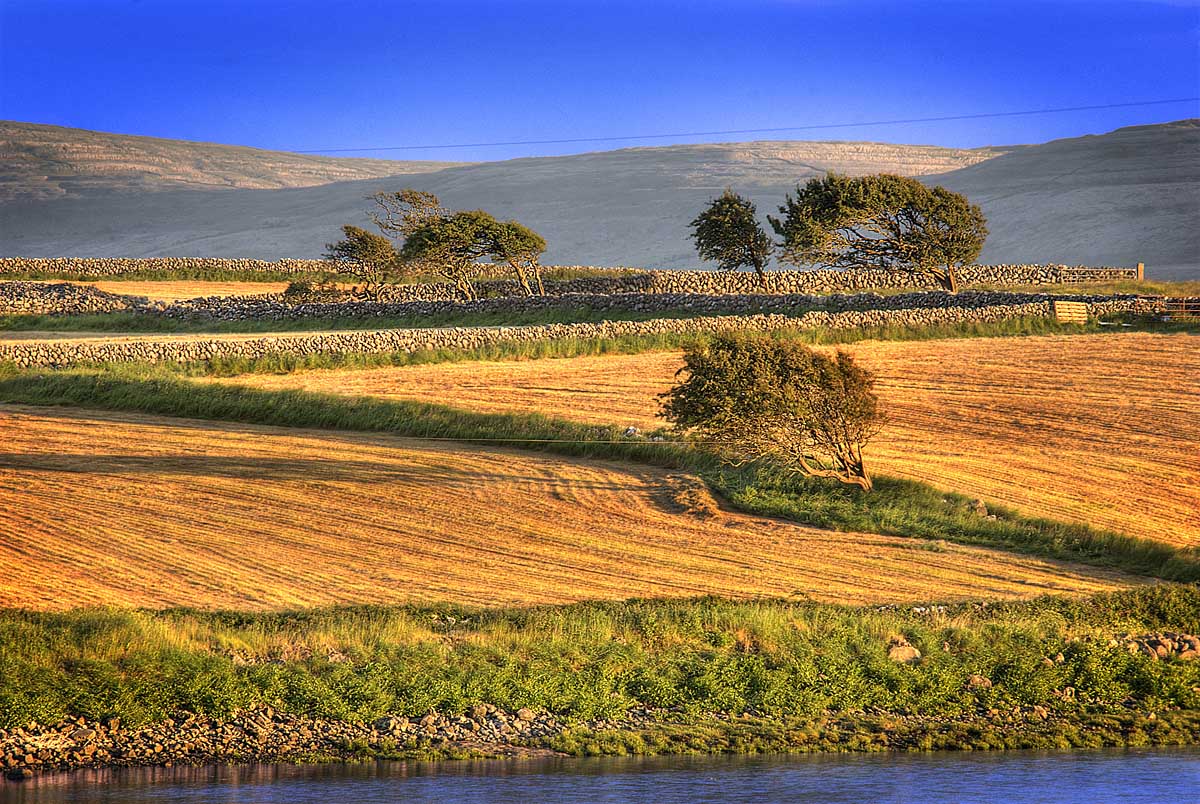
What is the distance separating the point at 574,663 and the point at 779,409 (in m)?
12.0

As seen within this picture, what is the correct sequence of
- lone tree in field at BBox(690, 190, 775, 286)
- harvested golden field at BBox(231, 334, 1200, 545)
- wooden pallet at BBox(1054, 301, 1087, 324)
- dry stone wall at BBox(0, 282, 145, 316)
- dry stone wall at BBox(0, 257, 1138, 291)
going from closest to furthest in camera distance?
1. harvested golden field at BBox(231, 334, 1200, 545)
2. wooden pallet at BBox(1054, 301, 1087, 324)
3. dry stone wall at BBox(0, 282, 145, 316)
4. dry stone wall at BBox(0, 257, 1138, 291)
5. lone tree in field at BBox(690, 190, 775, 286)

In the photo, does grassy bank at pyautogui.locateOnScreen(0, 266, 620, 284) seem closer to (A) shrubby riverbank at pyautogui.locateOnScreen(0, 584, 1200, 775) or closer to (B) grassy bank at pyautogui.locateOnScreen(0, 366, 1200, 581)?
(B) grassy bank at pyautogui.locateOnScreen(0, 366, 1200, 581)

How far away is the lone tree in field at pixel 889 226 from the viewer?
66.7 meters

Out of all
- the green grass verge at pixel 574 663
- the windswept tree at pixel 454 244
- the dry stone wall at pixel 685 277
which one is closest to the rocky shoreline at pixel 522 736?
the green grass verge at pixel 574 663

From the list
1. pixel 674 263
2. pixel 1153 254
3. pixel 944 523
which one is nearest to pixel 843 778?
pixel 944 523

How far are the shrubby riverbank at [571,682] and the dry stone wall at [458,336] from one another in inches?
1126

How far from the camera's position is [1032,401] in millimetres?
37000

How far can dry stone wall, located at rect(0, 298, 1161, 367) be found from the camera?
1796 inches

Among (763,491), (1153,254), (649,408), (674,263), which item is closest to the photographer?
(763,491)

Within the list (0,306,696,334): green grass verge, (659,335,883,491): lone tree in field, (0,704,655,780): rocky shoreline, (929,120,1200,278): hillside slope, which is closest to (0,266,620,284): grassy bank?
(0,306,696,334): green grass verge

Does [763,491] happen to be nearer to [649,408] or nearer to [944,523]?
[944,523]

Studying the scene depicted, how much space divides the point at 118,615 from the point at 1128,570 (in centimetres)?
1610

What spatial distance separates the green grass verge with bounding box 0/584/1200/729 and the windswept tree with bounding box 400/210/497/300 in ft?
171

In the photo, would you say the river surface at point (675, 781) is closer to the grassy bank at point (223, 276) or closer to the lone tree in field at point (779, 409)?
the lone tree in field at point (779, 409)
